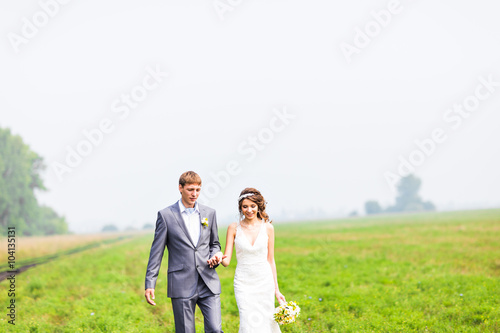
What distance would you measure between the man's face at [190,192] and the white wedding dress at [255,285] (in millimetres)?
1189

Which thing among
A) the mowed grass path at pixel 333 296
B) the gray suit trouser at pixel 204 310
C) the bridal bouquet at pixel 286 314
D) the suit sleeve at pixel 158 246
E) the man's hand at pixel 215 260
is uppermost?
the suit sleeve at pixel 158 246

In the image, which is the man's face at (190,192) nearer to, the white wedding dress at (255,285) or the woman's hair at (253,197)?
the woman's hair at (253,197)

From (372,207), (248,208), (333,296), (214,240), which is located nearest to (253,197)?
(248,208)

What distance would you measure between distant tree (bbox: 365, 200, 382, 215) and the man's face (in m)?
169

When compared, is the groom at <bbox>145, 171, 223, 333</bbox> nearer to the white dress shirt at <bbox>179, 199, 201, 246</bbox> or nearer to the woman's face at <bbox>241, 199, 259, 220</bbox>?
the white dress shirt at <bbox>179, 199, 201, 246</bbox>

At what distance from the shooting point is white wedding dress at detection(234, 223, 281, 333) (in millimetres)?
6259

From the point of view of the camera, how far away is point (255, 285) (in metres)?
6.42

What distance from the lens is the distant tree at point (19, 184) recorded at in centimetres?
5378

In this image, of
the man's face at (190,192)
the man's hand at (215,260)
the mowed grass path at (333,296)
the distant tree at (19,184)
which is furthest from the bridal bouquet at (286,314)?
the distant tree at (19,184)

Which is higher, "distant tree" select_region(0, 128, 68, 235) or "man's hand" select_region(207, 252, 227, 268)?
"distant tree" select_region(0, 128, 68, 235)

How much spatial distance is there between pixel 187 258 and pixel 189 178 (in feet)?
3.28

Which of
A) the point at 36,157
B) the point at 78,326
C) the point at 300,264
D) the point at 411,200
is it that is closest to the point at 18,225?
the point at 36,157

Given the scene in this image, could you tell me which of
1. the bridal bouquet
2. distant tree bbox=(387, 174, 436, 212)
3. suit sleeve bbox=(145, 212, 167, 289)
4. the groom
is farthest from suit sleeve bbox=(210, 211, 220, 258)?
distant tree bbox=(387, 174, 436, 212)

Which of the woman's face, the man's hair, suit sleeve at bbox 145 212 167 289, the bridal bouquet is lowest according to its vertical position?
the bridal bouquet
